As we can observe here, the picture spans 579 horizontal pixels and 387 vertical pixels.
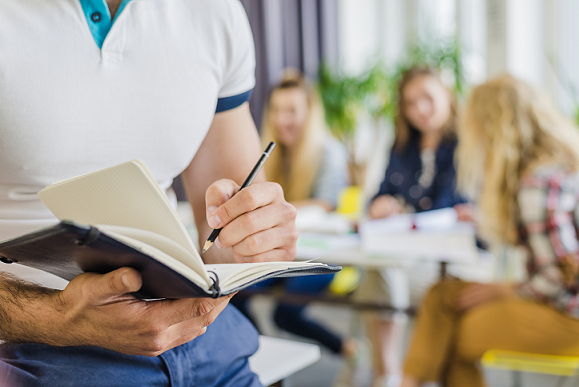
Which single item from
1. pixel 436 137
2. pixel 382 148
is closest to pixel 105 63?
pixel 436 137

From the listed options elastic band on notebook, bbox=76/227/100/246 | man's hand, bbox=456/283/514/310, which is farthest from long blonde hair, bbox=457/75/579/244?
elastic band on notebook, bbox=76/227/100/246

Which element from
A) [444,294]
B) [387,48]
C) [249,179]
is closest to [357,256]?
[444,294]

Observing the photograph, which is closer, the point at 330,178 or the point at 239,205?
the point at 239,205

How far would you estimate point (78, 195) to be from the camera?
542mm

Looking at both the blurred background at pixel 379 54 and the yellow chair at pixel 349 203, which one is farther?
the blurred background at pixel 379 54

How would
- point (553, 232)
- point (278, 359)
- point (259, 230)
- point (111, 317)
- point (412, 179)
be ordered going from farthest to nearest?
point (412, 179) < point (553, 232) < point (278, 359) < point (259, 230) < point (111, 317)

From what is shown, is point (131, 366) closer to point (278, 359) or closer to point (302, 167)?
point (278, 359)

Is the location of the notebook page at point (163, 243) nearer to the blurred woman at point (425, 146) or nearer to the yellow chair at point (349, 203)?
the blurred woman at point (425, 146)

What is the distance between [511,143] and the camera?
1756 mm

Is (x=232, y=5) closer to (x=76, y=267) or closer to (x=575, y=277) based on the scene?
(x=76, y=267)

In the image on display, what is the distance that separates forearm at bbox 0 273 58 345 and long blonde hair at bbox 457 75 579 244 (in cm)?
151

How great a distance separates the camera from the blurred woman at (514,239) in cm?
156

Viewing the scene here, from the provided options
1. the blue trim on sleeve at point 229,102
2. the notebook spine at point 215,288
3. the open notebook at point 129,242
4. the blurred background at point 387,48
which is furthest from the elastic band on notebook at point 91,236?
the blurred background at point 387,48

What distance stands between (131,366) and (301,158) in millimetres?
2239
